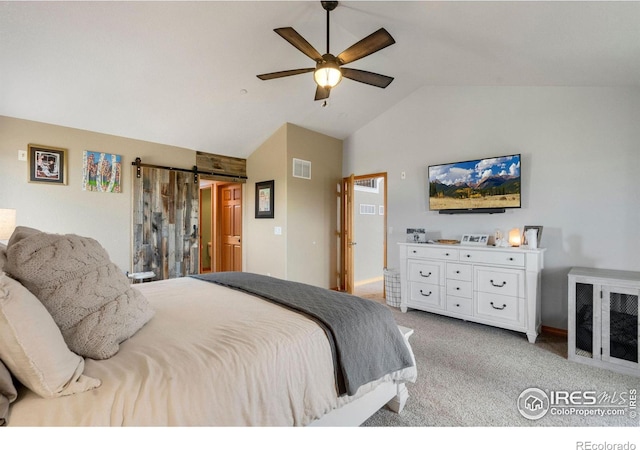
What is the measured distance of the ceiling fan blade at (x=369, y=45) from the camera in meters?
2.14

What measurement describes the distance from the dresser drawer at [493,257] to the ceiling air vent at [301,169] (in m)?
2.55

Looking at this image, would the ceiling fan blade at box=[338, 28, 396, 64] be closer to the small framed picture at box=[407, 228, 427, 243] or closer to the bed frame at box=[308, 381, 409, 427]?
the bed frame at box=[308, 381, 409, 427]

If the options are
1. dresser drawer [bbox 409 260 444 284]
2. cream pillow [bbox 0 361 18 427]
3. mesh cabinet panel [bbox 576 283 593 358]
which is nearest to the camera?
cream pillow [bbox 0 361 18 427]

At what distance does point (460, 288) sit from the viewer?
11.6ft

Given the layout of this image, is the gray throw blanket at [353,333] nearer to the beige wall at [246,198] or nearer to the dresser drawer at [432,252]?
the dresser drawer at [432,252]

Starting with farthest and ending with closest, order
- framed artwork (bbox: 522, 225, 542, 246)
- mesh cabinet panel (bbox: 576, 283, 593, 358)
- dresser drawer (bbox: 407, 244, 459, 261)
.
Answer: dresser drawer (bbox: 407, 244, 459, 261) < framed artwork (bbox: 522, 225, 542, 246) < mesh cabinet panel (bbox: 576, 283, 593, 358)

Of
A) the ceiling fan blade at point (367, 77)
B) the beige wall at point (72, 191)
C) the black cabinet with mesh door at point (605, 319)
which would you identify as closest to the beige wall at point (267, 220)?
the beige wall at point (72, 191)

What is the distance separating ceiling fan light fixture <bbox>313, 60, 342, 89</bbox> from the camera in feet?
7.54

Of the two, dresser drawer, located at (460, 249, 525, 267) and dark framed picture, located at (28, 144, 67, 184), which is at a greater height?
dark framed picture, located at (28, 144, 67, 184)

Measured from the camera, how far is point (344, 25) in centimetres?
282

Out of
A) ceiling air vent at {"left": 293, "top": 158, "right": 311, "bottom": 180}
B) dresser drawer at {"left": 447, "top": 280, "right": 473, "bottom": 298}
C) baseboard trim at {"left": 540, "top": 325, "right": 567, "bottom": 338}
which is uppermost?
ceiling air vent at {"left": 293, "top": 158, "right": 311, "bottom": 180}

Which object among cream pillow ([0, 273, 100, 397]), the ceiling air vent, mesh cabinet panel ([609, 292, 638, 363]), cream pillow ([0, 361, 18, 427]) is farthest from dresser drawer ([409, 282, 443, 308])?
cream pillow ([0, 361, 18, 427])

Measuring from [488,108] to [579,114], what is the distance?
911 millimetres

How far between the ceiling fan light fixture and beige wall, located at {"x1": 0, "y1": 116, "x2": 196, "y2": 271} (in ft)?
9.59
